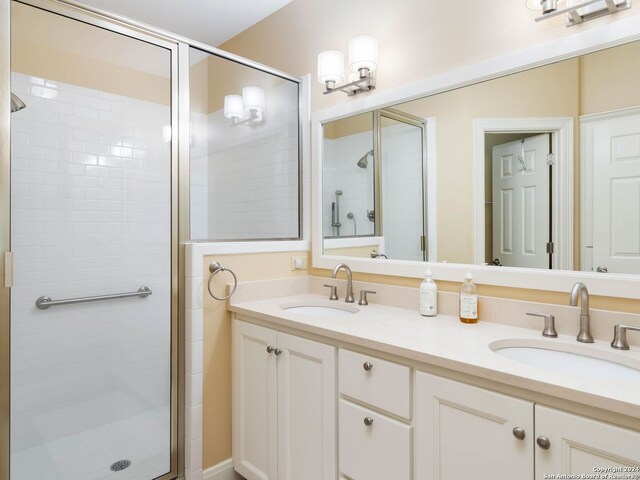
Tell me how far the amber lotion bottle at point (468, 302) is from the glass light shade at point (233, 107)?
1510mm

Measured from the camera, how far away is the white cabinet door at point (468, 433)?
1.05 m

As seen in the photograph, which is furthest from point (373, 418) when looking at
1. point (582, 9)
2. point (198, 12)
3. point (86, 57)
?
point (198, 12)

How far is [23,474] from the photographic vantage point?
1.62 meters

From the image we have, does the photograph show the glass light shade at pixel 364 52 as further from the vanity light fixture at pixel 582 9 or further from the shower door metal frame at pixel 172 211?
the shower door metal frame at pixel 172 211

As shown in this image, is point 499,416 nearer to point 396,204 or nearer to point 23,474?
point 396,204

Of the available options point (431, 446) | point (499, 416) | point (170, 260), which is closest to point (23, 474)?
point (170, 260)

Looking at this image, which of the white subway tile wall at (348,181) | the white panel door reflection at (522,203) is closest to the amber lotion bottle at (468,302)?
the white panel door reflection at (522,203)

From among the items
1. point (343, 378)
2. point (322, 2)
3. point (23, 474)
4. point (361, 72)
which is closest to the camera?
point (343, 378)

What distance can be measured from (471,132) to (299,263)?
1163 millimetres

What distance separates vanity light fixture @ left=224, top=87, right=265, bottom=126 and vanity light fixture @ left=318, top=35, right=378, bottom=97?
1.29ft

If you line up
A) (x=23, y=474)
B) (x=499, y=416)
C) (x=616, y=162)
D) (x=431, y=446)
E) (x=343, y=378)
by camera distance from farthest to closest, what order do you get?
(x=23, y=474) → (x=343, y=378) → (x=616, y=162) → (x=431, y=446) → (x=499, y=416)

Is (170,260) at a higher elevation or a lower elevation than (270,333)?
higher

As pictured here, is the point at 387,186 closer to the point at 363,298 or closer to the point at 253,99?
the point at 363,298

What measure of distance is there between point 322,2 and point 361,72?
65cm
